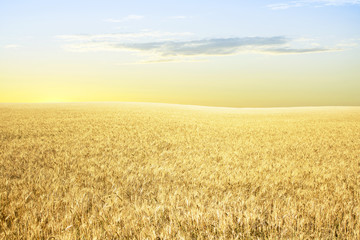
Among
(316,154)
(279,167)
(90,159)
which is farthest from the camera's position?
(316,154)

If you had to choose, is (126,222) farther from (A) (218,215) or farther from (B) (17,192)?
(B) (17,192)

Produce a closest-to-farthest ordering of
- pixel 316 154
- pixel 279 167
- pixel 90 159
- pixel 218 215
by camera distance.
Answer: pixel 218 215 < pixel 279 167 < pixel 90 159 < pixel 316 154

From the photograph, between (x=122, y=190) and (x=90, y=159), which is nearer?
(x=122, y=190)

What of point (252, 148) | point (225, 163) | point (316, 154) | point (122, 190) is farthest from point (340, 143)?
point (122, 190)

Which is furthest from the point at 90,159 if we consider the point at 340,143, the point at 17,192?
the point at 340,143

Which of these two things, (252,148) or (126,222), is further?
(252,148)

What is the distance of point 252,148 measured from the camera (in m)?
10.7

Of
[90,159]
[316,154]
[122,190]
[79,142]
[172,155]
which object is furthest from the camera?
[79,142]

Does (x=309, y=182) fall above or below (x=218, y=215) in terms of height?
below

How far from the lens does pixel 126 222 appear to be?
3.43m

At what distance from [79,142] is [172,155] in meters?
4.54

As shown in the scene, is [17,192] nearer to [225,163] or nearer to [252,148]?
[225,163]

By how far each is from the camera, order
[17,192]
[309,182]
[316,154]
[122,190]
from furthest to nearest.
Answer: [316,154], [309,182], [122,190], [17,192]

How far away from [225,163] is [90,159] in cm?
392
